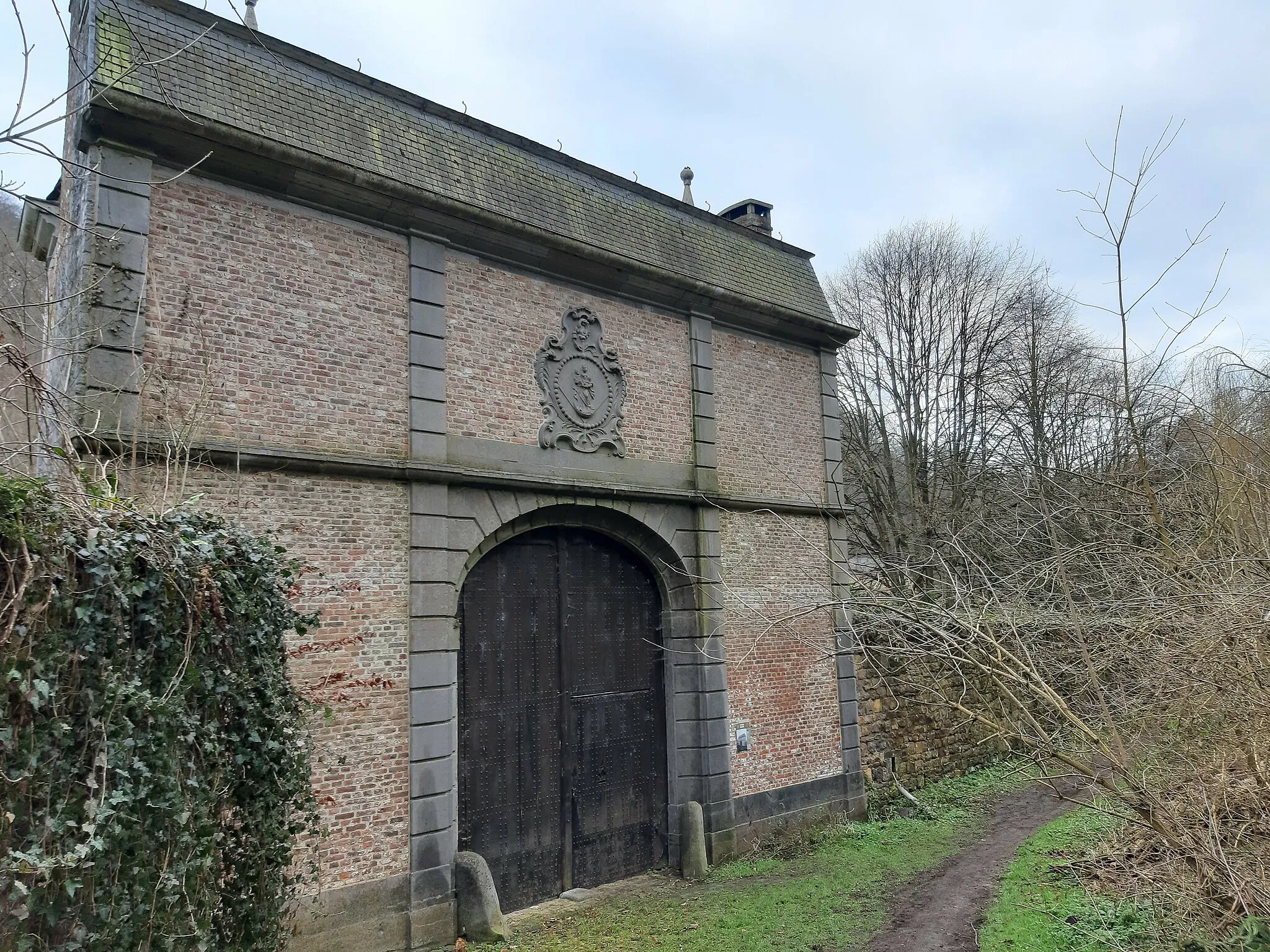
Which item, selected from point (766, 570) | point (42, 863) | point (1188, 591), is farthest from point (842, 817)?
point (42, 863)

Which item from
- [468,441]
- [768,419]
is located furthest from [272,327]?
[768,419]

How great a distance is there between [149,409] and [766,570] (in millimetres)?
7265

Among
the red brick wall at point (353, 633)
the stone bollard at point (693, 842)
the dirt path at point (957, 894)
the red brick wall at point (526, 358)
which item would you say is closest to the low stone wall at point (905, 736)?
the dirt path at point (957, 894)

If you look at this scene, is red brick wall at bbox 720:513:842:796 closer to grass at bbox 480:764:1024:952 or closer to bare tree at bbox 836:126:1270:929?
grass at bbox 480:764:1024:952

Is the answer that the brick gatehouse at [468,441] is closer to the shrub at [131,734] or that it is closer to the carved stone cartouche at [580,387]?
the carved stone cartouche at [580,387]

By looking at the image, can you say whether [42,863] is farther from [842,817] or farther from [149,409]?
[842,817]

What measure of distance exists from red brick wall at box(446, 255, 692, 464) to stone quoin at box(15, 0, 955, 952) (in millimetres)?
34

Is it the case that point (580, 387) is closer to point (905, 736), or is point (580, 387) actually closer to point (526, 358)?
point (526, 358)

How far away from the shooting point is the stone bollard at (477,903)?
746 cm

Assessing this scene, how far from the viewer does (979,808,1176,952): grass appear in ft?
→ 21.1

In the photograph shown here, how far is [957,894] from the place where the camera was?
8.28 m

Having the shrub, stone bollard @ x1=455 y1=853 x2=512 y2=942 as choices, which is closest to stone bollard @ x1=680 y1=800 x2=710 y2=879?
stone bollard @ x1=455 y1=853 x2=512 y2=942

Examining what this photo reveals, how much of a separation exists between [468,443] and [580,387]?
1.64 meters

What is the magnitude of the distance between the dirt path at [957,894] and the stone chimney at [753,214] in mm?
8890
